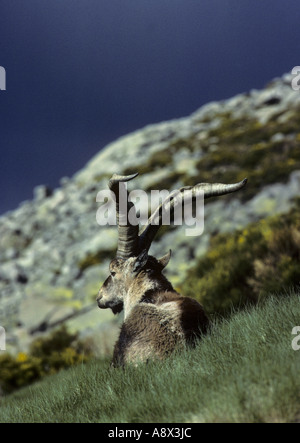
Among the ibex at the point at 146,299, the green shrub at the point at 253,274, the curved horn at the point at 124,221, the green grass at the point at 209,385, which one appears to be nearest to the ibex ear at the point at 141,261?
the ibex at the point at 146,299

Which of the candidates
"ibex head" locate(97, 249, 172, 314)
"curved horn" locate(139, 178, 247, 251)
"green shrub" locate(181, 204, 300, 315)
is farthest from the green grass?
"green shrub" locate(181, 204, 300, 315)

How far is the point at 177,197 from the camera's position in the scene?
476cm

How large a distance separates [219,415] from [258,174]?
20910mm

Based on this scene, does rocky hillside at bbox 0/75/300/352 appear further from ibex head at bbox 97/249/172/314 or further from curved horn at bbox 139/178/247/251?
ibex head at bbox 97/249/172/314

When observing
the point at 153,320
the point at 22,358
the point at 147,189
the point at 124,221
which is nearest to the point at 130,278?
the point at 124,221

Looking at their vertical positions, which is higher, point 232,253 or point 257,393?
point 232,253

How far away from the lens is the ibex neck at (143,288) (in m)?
4.72

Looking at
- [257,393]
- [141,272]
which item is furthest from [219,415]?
[141,272]

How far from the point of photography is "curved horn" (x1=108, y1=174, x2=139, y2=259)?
4.71 metres

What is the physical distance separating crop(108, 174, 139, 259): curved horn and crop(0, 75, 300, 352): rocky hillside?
40.4 inches

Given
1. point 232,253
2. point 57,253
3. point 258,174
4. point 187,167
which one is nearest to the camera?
point 232,253

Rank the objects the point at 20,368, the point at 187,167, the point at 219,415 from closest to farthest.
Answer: the point at 219,415 < the point at 20,368 < the point at 187,167

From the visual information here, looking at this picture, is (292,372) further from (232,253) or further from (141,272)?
(232,253)
